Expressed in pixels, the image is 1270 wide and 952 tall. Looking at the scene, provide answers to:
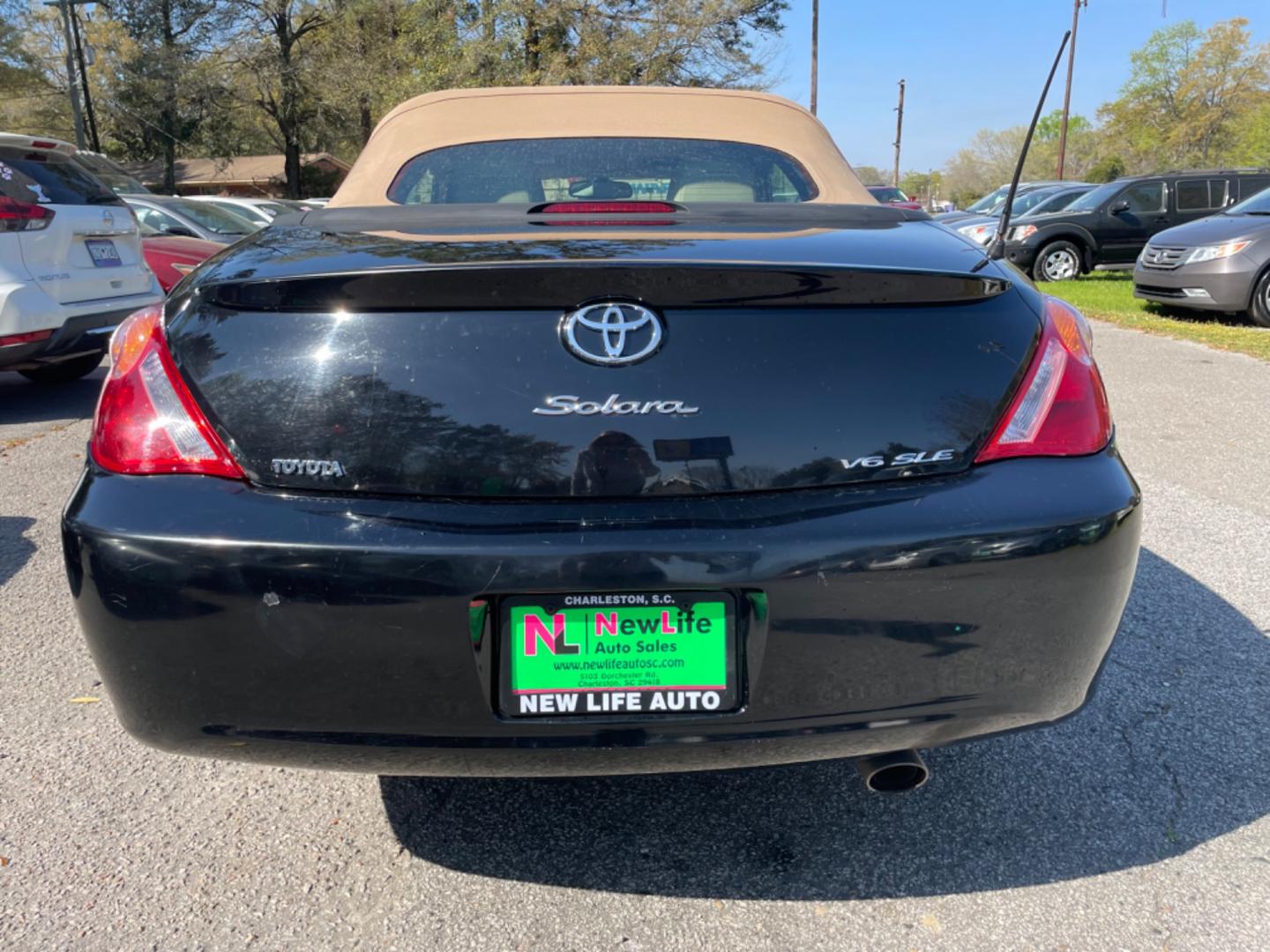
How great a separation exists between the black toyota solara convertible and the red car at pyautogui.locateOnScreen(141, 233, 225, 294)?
7.50 metres

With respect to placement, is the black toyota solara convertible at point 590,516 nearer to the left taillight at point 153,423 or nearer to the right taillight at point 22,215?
the left taillight at point 153,423

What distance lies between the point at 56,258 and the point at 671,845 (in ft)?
18.3

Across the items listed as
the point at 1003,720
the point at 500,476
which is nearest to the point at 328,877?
the point at 500,476

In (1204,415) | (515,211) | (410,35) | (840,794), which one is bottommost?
(1204,415)

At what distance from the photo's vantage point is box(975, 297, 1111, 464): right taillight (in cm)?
183

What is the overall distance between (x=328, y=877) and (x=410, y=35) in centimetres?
2790

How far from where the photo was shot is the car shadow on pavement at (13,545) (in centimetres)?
380

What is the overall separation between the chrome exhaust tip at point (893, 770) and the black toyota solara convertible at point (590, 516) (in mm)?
94

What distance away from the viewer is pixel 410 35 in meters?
26.5

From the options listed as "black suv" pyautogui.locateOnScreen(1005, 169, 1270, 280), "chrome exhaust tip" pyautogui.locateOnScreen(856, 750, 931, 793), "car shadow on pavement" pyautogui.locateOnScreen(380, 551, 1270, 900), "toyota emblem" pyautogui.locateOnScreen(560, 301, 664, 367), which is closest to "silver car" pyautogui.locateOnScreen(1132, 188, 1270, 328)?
"black suv" pyautogui.locateOnScreen(1005, 169, 1270, 280)

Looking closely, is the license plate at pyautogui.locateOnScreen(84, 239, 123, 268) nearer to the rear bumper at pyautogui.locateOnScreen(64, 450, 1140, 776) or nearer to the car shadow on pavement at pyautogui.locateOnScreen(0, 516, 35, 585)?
the car shadow on pavement at pyautogui.locateOnScreen(0, 516, 35, 585)

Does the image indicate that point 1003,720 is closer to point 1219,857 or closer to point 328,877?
point 1219,857

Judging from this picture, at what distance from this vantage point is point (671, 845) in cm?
219

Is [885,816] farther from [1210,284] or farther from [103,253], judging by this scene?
[1210,284]
